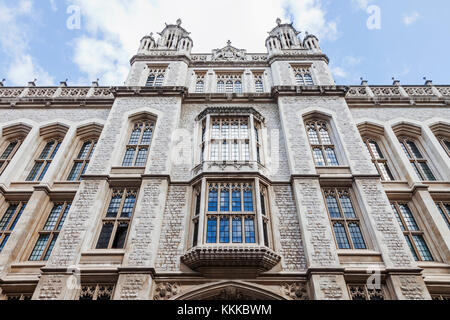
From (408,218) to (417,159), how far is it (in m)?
3.57

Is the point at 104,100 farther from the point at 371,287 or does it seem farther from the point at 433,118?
the point at 433,118

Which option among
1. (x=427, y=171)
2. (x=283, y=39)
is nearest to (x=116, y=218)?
(x=427, y=171)

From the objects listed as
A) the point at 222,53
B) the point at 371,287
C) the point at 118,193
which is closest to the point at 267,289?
the point at 371,287

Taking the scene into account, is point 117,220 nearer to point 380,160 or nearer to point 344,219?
point 344,219

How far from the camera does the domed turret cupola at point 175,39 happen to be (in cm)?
1824

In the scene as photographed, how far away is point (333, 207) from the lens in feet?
33.3

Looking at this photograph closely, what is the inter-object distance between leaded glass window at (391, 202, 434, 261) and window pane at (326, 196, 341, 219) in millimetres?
2689

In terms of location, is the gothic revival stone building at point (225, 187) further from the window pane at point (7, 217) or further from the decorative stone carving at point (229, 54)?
the decorative stone carving at point (229, 54)

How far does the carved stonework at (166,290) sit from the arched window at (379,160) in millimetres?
9861

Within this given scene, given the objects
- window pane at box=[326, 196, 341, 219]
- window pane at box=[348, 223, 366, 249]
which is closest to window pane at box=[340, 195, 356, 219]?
window pane at box=[326, 196, 341, 219]

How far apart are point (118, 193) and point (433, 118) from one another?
1567 cm

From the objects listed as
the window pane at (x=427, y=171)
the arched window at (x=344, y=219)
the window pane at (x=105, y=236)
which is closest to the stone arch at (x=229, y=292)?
the arched window at (x=344, y=219)

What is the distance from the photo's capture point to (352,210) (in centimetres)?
1008

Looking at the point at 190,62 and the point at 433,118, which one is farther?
the point at 190,62
